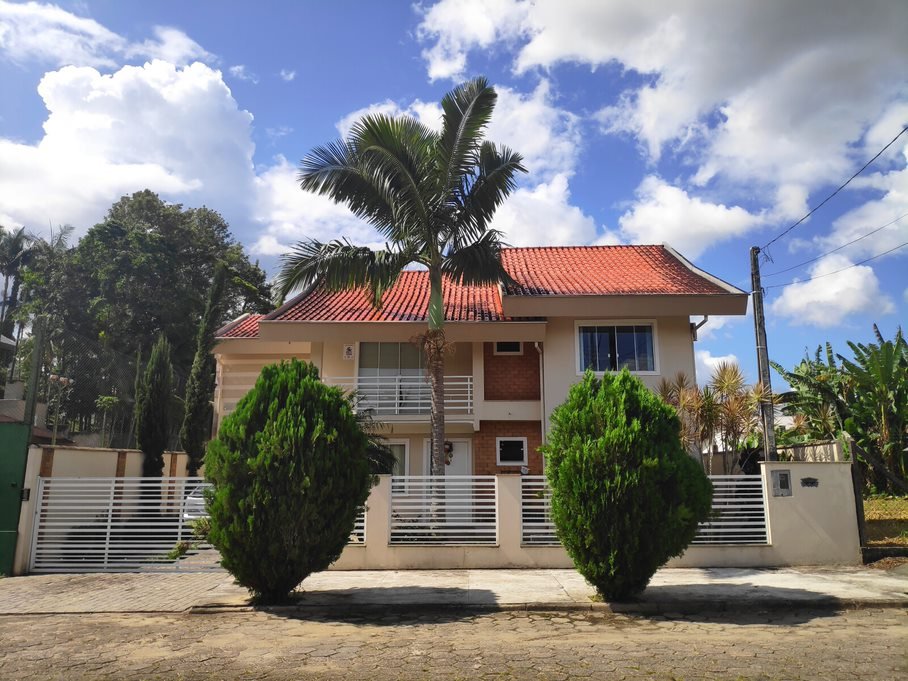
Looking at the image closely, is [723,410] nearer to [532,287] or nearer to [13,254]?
[532,287]

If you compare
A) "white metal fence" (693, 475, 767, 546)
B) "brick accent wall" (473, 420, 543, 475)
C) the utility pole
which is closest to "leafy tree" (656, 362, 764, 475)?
the utility pole

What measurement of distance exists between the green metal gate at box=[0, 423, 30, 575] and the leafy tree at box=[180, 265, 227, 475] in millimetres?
10690

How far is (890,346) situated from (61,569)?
61.5ft

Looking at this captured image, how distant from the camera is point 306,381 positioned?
8703mm

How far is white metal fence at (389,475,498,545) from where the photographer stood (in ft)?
37.2

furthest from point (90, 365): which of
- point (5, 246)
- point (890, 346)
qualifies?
point (890, 346)

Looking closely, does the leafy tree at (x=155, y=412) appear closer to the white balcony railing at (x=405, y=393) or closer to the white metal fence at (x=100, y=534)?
the white balcony railing at (x=405, y=393)

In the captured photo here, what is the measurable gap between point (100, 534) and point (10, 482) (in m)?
1.69

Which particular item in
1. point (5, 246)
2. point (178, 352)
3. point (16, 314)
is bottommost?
point (178, 352)

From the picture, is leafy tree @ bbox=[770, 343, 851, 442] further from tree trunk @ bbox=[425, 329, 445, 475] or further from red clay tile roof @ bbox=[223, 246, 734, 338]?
tree trunk @ bbox=[425, 329, 445, 475]

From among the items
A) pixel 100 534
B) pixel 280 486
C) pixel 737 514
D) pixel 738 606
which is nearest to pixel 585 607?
pixel 738 606

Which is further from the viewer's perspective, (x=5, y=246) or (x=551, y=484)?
(x=5, y=246)

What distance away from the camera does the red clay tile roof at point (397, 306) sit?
16.3 meters

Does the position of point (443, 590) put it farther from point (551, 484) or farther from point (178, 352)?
point (178, 352)
